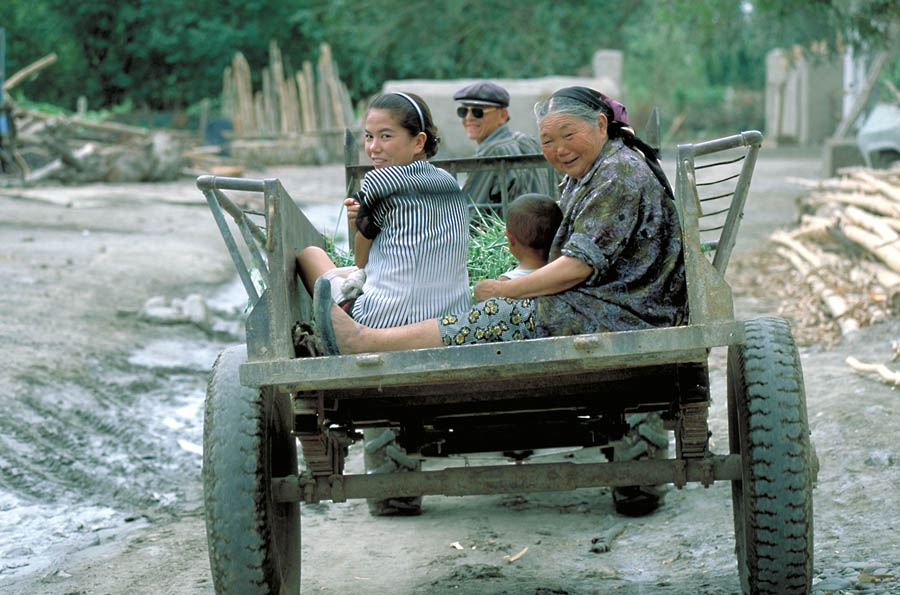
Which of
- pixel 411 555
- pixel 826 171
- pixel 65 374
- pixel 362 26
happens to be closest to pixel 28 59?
pixel 362 26

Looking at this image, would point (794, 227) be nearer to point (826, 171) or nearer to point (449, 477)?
point (826, 171)

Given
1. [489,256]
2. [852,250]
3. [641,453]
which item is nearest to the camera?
[489,256]

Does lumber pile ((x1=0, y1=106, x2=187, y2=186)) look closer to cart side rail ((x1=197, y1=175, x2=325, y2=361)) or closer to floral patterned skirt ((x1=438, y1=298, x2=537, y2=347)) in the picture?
cart side rail ((x1=197, y1=175, x2=325, y2=361))

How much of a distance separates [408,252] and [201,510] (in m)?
2.67

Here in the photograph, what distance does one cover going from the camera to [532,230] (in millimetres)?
3725

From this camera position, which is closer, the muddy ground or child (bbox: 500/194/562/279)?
child (bbox: 500/194/562/279)

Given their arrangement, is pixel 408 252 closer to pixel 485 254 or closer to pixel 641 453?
pixel 485 254

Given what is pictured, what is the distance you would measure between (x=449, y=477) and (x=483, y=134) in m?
3.26

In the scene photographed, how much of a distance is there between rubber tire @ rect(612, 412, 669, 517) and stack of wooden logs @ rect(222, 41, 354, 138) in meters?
24.0

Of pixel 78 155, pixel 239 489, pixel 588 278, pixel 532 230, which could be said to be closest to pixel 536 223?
pixel 532 230

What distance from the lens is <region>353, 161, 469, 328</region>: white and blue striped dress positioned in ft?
12.1

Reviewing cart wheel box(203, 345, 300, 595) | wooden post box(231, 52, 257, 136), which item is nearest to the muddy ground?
cart wheel box(203, 345, 300, 595)

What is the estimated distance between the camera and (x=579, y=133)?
3.67m

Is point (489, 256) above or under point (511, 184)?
under
